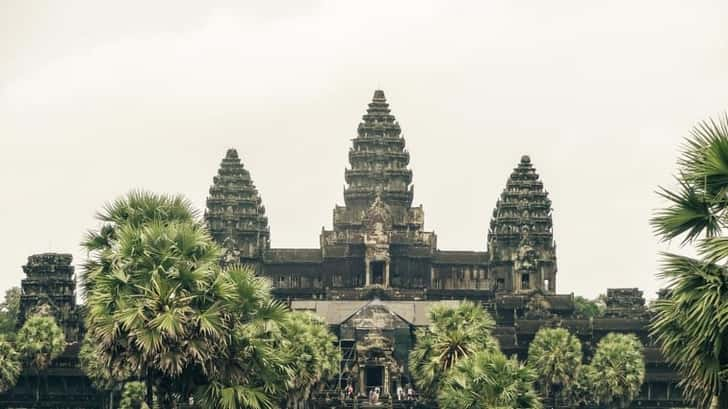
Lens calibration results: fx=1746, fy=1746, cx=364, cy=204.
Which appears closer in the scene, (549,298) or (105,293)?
(105,293)

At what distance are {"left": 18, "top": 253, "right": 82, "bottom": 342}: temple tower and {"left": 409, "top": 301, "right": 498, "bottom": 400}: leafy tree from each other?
7449cm

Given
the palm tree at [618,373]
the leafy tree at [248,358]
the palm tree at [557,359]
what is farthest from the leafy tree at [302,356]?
the palm tree at [557,359]

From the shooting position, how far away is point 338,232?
620ft

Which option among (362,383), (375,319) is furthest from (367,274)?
(362,383)

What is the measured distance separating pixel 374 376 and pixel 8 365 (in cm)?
3161

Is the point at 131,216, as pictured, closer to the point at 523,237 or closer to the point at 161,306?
the point at 161,306

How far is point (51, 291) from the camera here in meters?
163

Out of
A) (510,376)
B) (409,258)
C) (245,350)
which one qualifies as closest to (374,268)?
(409,258)

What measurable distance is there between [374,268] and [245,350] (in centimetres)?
12835

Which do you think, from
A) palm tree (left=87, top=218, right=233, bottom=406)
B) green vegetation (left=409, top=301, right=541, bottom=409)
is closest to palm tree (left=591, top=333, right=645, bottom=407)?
green vegetation (left=409, top=301, right=541, bottom=409)

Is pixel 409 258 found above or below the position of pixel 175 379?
above

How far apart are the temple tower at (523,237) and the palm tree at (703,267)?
140801 mm

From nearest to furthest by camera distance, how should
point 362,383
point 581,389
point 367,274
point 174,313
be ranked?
1. point 174,313
2. point 581,389
3. point 362,383
4. point 367,274

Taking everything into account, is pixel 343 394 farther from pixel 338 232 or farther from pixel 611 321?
pixel 338 232
